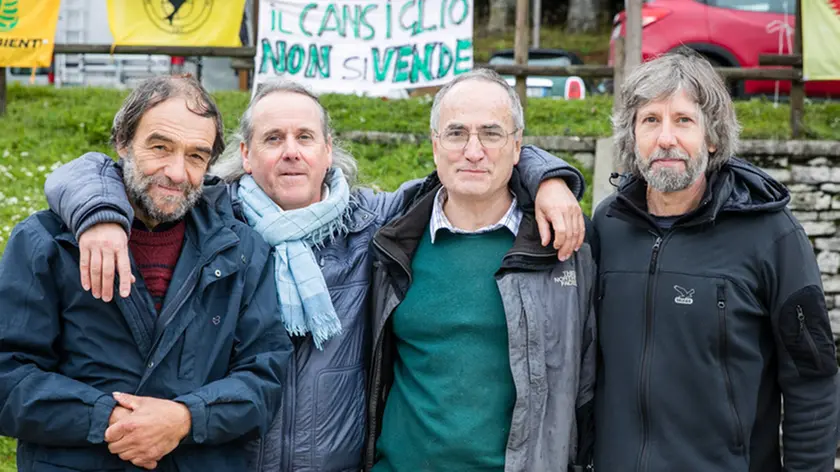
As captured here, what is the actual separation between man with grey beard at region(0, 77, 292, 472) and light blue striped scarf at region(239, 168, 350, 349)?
0.10 m

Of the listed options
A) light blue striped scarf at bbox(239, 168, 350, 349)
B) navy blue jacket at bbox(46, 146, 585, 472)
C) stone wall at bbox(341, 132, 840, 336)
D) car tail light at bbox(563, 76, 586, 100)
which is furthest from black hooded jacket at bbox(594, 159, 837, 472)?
car tail light at bbox(563, 76, 586, 100)

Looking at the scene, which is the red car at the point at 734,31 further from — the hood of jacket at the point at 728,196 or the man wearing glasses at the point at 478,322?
the man wearing glasses at the point at 478,322

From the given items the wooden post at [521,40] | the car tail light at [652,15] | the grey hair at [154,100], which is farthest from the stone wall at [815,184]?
the grey hair at [154,100]

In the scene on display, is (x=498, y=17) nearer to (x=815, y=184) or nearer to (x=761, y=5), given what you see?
(x=761, y=5)

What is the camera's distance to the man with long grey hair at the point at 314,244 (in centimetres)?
276

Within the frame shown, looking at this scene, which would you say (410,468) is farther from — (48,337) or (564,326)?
(48,337)

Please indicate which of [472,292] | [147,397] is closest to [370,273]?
[472,292]

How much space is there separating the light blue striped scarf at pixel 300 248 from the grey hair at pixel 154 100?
33 centimetres

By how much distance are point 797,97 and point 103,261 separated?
276 inches

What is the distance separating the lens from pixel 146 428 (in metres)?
2.35

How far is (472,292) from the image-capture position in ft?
9.07

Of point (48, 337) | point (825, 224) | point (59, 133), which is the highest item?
point (59, 133)

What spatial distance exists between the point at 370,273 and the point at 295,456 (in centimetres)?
63

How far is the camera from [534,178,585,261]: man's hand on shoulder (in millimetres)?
2715
